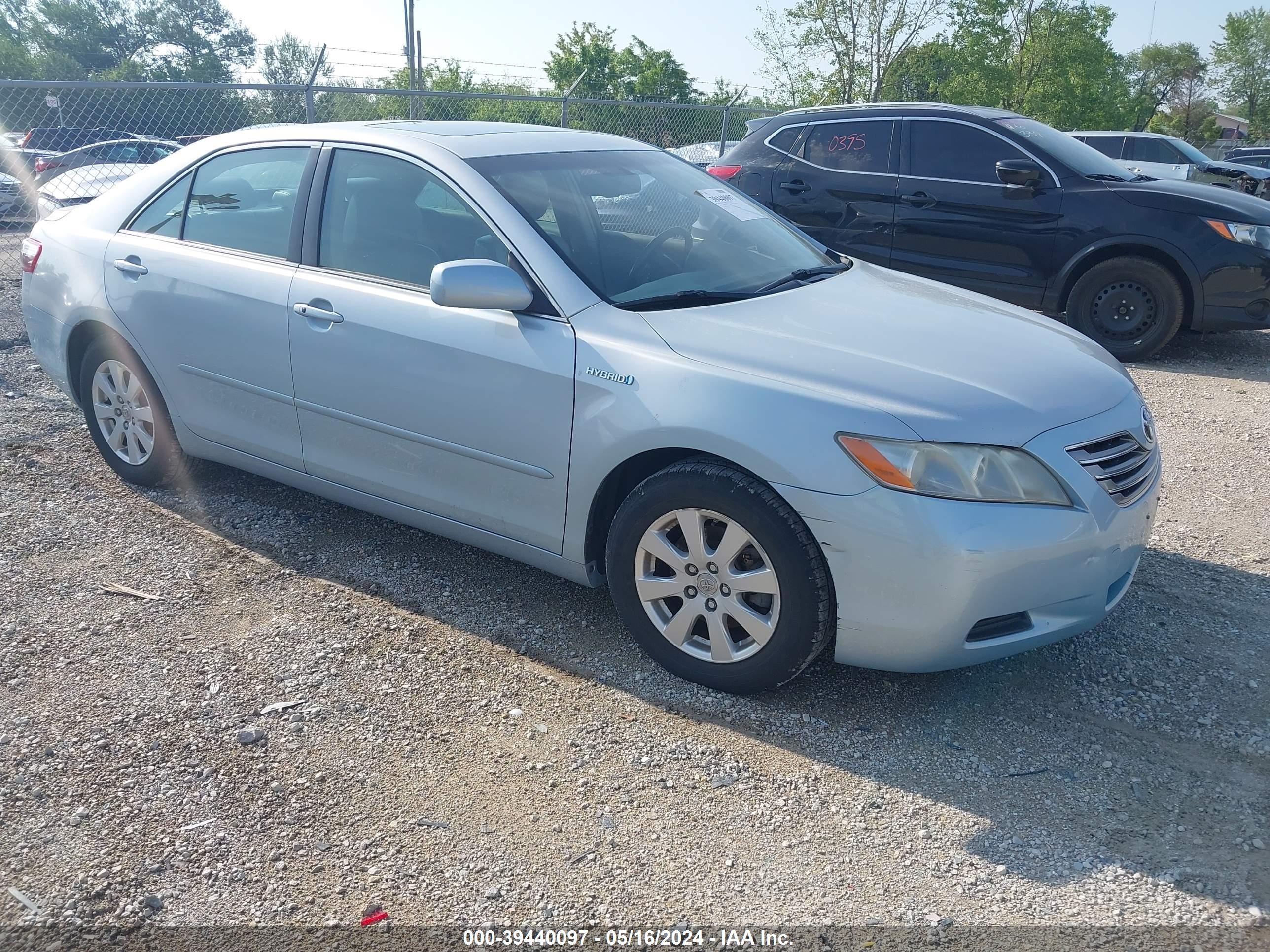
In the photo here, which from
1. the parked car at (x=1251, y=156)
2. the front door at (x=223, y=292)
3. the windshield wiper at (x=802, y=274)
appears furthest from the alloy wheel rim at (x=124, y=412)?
the parked car at (x=1251, y=156)

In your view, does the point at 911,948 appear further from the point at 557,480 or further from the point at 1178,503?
the point at 1178,503

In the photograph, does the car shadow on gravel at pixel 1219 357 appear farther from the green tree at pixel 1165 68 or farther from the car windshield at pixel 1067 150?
the green tree at pixel 1165 68

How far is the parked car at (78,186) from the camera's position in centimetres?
983

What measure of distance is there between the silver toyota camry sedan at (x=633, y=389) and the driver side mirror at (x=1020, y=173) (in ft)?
12.6

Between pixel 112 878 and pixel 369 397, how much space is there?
5.88 ft

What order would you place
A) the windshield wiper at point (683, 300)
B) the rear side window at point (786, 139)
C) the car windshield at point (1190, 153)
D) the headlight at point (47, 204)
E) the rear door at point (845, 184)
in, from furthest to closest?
the car windshield at point (1190, 153)
the headlight at point (47, 204)
the rear side window at point (786, 139)
the rear door at point (845, 184)
the windshield wiper at point (683, 300)

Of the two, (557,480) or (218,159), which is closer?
(557,480)

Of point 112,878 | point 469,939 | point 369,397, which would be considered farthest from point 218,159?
point 469,939

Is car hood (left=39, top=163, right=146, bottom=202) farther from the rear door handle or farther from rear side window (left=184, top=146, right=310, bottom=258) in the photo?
rear side window (left=184, top=146, right=310, bottom=258)

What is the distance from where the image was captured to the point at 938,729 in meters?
3.09

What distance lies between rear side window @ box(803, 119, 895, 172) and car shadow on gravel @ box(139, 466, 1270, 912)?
5016 mm

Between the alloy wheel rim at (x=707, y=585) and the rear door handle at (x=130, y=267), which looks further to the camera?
the rear door handle at (x=130, y=267)

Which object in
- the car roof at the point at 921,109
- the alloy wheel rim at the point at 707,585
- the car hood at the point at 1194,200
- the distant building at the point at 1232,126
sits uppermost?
the distant building at the point at 1232,126

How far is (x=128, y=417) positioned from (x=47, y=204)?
21.0 feet
